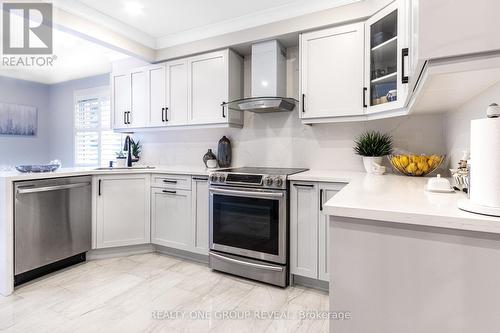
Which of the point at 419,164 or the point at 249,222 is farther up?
the point at 419,164

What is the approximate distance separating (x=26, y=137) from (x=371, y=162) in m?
5.88

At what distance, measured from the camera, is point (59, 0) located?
2270 mm

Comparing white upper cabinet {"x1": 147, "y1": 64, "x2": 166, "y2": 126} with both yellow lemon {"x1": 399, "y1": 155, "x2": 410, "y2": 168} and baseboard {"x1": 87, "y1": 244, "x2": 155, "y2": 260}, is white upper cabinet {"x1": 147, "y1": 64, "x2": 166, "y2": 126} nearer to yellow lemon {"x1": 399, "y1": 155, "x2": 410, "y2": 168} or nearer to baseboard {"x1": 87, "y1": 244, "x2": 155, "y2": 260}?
baseboard {"x1": 87, "y1": 244, "x2": 155, "y2": 260}

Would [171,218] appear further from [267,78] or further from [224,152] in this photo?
[267,78]

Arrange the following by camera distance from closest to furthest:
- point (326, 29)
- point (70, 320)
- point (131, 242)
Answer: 1. point (70, 320)
2. point (326, 29)
3. point (131, 242)

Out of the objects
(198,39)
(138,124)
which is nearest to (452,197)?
(198,39)

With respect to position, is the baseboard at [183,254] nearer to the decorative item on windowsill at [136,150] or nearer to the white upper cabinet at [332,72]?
the decorative item on windowsill at [136,150]

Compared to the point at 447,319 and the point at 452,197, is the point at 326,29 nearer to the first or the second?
the point at 452,197

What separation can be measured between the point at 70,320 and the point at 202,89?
2.37 metres

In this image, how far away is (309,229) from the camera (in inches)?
85.7

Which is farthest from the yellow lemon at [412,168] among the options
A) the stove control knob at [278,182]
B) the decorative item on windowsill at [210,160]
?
the decorative item on windowsill at [210,160]

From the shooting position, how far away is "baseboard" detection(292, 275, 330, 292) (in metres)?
2.23

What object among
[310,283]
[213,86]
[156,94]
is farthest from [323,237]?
[156,94]

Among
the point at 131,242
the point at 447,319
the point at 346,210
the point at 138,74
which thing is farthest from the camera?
the point at 138,74
